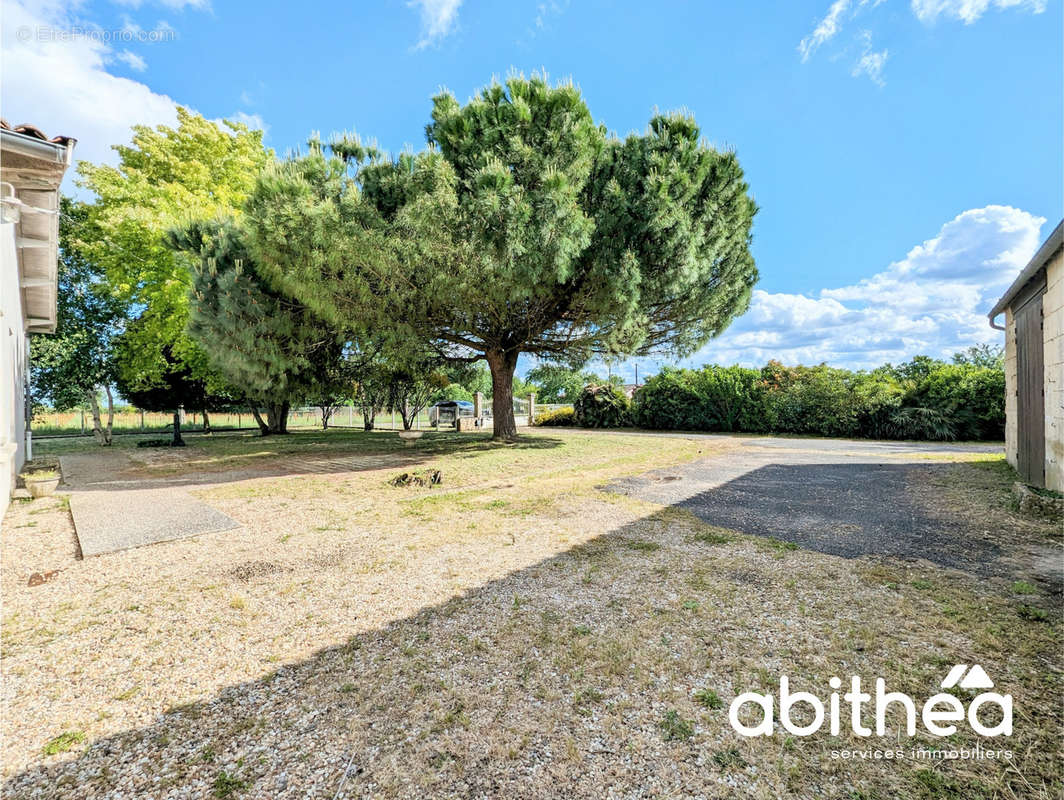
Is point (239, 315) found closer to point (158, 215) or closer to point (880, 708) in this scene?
point (158, 215)

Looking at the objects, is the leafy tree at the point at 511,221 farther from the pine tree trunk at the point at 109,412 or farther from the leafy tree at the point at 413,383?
the pine tree trunk at the point at 109,412

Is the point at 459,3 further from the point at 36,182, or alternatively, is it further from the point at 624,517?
the point at 624,517

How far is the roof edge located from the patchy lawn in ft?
10.1

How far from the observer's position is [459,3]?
7777mm

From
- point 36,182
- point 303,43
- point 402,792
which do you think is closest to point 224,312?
point 303,43

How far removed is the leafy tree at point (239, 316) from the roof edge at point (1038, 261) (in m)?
12.8

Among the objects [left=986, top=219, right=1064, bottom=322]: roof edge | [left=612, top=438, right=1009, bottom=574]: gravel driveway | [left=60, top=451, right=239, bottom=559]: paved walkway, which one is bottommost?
[left=612, top=438, right=1009, bottom=574]: gravel driveway

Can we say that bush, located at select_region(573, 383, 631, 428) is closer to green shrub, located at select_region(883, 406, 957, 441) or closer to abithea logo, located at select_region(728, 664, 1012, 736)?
green shrub, located at select_region(883, 406, 957, 441)

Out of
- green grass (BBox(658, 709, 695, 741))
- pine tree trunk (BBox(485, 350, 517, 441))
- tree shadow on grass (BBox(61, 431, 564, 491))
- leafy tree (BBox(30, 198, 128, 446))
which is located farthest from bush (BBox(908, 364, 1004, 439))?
leafy tree (BBox(30, 198, 128, 446))

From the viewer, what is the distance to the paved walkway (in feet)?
13.6

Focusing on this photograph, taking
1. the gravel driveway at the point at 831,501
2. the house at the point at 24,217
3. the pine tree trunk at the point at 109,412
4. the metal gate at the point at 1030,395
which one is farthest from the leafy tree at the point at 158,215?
the metal gate at the point at 1030,395

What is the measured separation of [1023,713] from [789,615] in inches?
37.2

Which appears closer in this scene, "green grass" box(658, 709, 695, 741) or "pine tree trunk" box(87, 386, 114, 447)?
"green grass" box(658, 709, 695, 741)

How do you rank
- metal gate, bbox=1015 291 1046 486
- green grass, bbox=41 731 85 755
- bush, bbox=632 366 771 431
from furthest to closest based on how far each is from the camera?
bush, bbox=632 366 771 431
metal gate, bbox=1015 291 1046 486
green grass, bbox=41 731 85 755
